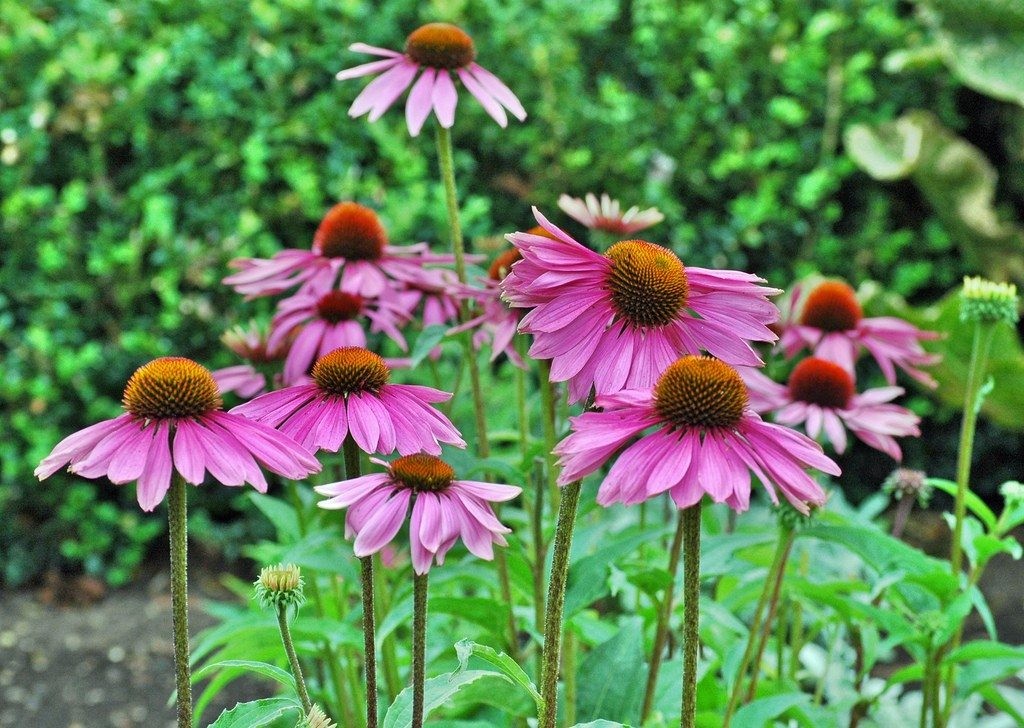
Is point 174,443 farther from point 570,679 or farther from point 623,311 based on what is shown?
point 570,679

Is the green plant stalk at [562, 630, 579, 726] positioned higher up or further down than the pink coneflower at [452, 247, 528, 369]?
further down

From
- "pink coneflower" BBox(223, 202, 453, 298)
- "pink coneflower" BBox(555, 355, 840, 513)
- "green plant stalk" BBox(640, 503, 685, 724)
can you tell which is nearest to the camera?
"pink coneflower" BBox(555, 355, 840, 513)

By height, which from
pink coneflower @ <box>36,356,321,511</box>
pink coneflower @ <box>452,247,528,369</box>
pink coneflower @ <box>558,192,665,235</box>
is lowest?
pink coneflower @ <box>36,356,321,511</box>

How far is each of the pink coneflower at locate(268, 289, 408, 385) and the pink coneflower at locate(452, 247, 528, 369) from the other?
10cm

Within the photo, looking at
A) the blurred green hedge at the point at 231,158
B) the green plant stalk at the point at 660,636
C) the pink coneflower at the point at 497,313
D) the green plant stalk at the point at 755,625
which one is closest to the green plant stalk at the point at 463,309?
the pink coneflower at the point at 497,313

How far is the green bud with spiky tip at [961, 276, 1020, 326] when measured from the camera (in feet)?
4.19

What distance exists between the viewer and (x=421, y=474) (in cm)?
86

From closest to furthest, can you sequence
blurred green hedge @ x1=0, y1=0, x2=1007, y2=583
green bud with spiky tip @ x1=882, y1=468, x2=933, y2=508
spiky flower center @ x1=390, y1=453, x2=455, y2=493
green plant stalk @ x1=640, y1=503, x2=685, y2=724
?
spiky flower center @ x1=390, y1=453, x2=455, y2=493
green plant stalk @ x1=640, y1=503, x2=685, y2=724
green bud with spiky tip @ x1=882, y1=468, x2=933, y2=508
blurred green hedge @ x1=0, y1=0, x2=1007, y2=583

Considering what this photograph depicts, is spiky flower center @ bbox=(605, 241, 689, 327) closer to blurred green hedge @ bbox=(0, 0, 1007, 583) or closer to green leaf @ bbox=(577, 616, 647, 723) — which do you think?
green leaf @ bbox=(577, 616, 647, 723)

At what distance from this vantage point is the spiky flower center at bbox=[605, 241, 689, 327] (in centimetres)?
84

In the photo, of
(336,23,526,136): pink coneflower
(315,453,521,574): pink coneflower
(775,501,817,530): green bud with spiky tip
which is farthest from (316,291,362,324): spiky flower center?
(775,501,817,530): green bud with spiky tip

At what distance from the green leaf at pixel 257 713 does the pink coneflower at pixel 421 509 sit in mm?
145

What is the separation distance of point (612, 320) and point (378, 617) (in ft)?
2.07

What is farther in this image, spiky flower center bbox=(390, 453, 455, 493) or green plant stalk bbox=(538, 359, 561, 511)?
green plant stalk bbox=(538, 359, 561, 511)
